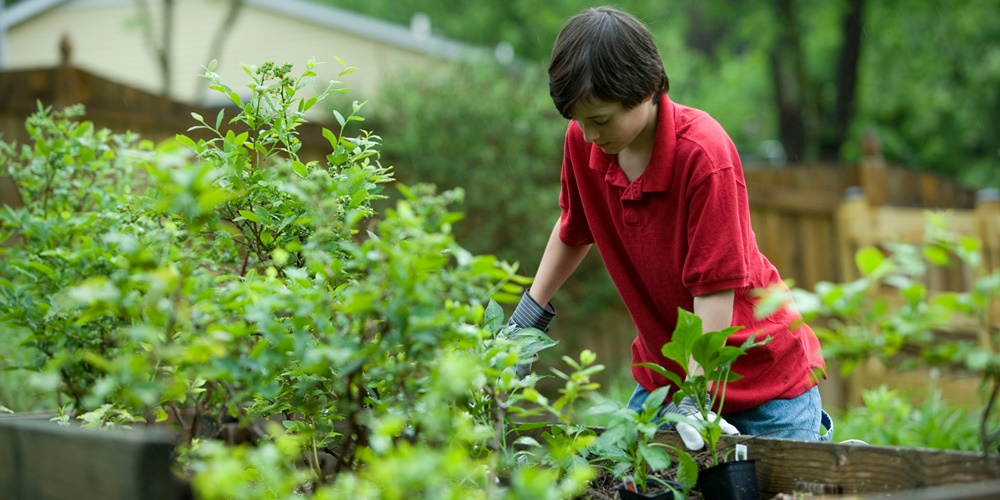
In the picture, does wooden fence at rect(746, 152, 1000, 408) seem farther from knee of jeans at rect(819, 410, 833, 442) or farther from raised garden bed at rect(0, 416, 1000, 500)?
raised garden bed at rect(0, 416, 1000, 500)

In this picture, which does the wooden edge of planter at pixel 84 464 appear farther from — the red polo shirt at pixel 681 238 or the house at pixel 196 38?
the house at pixel 196 38

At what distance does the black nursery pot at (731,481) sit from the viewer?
1871 millimetres

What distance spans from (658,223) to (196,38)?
15.8 meters

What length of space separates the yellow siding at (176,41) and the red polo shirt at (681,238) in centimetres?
1369

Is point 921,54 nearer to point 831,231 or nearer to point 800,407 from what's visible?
point 831,231

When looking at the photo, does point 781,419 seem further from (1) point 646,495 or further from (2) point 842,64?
(2) point 842,64

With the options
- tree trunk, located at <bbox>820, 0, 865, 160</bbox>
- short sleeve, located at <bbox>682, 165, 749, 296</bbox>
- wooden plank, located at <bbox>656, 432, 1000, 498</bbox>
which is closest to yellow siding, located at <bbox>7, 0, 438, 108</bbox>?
tree trunk, located at <bbox>820, 0, 865, 160</bbox>

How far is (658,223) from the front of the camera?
232 cm

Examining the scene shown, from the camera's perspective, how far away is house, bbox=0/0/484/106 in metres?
15.5

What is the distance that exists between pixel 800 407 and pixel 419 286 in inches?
54.7

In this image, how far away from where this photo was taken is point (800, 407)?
7.93 feet

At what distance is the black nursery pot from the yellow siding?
14.4m

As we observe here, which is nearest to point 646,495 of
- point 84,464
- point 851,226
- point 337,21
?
point 84,464

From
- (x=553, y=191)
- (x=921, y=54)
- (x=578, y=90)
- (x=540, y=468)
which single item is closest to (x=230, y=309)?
(x=540, y=468)
